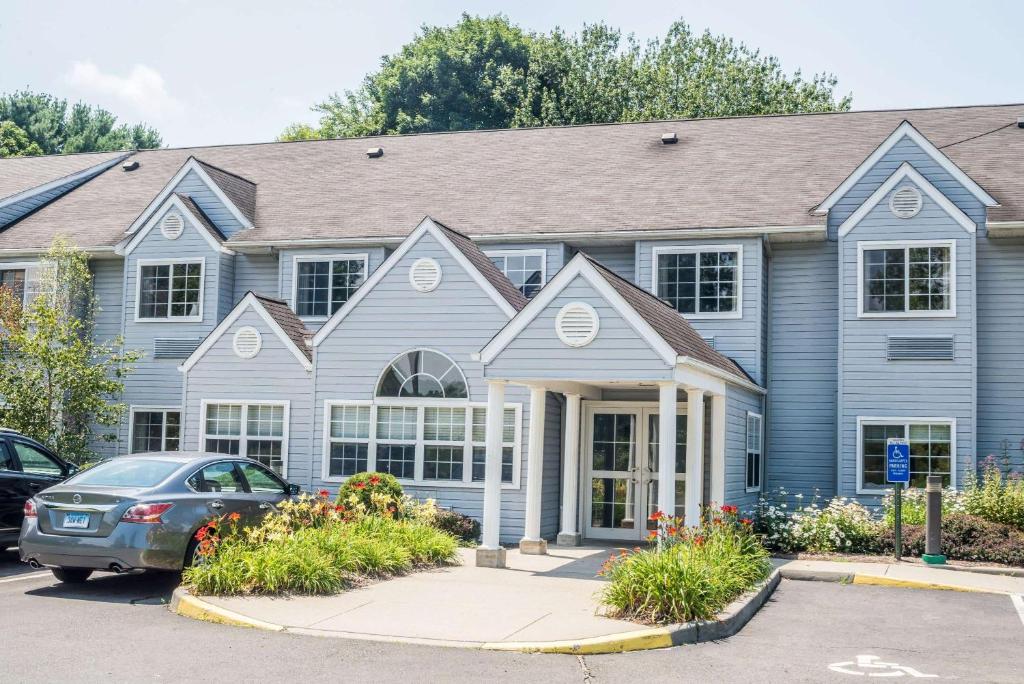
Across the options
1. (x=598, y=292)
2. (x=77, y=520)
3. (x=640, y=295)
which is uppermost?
(x=640, y=295)

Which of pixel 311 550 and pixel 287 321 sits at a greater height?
pixel 287 321

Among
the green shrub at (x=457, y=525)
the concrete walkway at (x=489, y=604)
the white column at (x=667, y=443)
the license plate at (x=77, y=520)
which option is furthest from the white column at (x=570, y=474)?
A: the license plate at (x=77, y=520)

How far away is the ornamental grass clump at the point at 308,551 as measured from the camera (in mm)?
10883

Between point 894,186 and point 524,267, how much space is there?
6777mm

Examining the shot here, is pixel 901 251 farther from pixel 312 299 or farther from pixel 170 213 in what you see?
pixel 170 213

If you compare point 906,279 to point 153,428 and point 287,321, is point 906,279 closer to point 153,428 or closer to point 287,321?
point 287,321

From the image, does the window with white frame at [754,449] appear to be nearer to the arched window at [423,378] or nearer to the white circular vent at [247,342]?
the arched window at [423,378]

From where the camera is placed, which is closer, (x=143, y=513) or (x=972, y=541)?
(x=143, y=513)

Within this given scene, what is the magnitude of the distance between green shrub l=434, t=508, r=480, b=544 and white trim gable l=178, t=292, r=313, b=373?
4.01 metres

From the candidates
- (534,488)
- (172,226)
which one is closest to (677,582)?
(534,488)

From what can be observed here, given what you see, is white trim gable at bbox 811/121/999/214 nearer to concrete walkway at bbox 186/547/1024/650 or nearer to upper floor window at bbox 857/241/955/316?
upper floor window at bbox 857/241/955/316

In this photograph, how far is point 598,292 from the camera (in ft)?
44.5

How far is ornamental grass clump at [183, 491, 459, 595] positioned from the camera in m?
10.9

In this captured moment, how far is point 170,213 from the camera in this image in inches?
887
